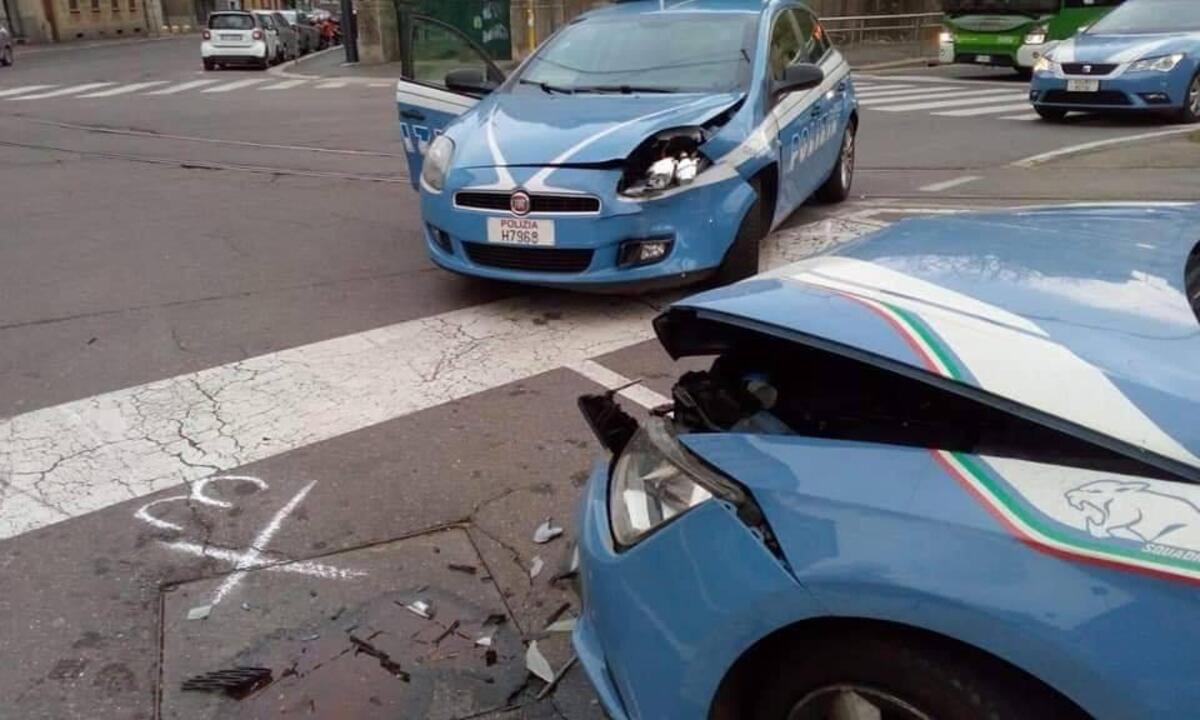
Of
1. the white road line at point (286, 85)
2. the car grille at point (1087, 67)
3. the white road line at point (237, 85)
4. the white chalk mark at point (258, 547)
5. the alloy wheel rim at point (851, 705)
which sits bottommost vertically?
the white road line at point (286, 85)

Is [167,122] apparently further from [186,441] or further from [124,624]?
[124,624]

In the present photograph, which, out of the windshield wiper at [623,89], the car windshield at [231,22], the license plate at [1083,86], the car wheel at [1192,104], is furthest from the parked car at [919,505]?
the car windshield at [231,22]

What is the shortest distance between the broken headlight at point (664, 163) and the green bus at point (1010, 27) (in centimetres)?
1406

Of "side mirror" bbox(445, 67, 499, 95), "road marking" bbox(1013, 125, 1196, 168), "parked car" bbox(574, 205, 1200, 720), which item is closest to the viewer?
"parked car" bbox(574, 205, 1200, 720)

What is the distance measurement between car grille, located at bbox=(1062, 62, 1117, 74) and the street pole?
1910 cm

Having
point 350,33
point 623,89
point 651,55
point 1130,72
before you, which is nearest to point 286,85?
point 350,33

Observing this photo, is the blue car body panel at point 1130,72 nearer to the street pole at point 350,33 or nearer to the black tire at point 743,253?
the black tire at point 743,253

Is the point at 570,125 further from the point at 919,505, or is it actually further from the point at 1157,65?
the point at 1157,65

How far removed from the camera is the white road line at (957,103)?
51.1 ft

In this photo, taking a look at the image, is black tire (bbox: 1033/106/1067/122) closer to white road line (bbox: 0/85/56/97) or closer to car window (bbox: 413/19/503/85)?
car window (bbox: 413/19/503/85)

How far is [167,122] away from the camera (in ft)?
51.1

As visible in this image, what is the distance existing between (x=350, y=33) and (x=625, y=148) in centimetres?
2444

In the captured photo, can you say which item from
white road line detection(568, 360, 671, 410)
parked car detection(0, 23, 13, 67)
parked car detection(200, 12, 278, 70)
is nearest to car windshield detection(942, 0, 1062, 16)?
white road line detection(568, 360, 671, 410)

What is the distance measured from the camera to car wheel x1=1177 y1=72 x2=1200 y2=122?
1255 cm
